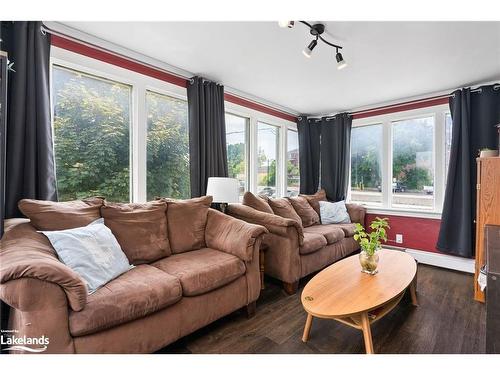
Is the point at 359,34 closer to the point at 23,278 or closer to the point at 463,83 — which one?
the point at 463,83

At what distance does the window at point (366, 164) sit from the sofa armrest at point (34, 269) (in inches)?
169

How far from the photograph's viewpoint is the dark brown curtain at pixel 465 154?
3.14 metres

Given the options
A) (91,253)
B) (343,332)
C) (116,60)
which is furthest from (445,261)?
(116,60)

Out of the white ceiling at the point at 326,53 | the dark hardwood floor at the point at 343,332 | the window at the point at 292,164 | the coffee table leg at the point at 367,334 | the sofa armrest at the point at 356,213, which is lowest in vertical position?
the dark hardwood floor at the point at 343,332

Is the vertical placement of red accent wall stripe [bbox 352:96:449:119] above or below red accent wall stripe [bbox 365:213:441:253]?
above

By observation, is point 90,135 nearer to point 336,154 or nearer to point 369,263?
point 369,263

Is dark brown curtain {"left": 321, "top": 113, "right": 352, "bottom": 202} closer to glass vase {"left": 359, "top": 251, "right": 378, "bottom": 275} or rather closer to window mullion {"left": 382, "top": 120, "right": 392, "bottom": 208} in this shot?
window mullion {"left": 382, "top": 120, "right": 392, "bottom": 208}

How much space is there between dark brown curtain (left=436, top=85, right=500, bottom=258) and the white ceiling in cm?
23

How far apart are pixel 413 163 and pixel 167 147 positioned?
3.61 meters

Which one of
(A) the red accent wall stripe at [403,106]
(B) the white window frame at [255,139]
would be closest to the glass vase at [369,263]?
(B) the white window frame at [255,139]

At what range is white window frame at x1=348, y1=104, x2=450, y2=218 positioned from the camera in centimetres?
361

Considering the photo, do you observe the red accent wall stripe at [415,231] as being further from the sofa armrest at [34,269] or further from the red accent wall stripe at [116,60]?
the sofa armrest at [34,269]

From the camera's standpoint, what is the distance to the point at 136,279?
163cm

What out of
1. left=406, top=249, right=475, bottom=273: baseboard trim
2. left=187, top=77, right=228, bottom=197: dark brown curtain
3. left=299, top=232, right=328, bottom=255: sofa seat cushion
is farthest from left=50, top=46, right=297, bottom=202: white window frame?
left=406, top=249, right=475, bottom=273: baseboard trim
